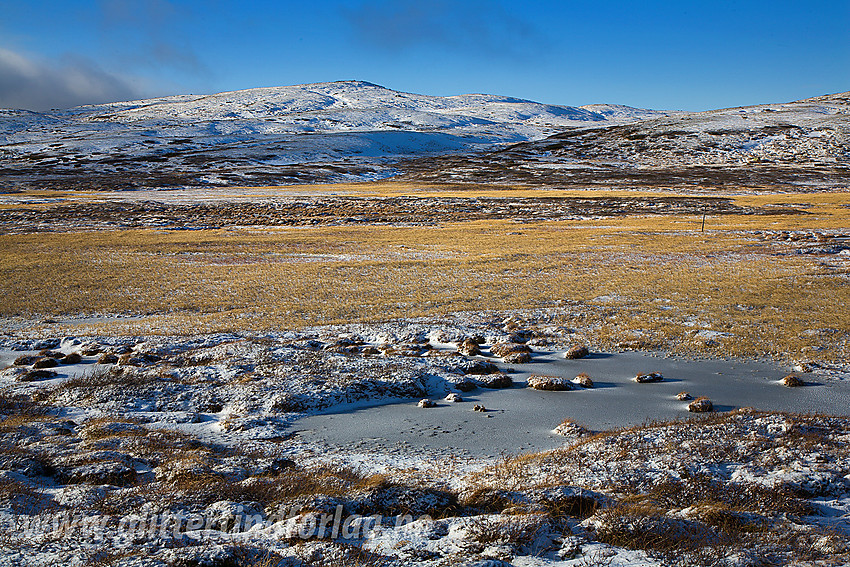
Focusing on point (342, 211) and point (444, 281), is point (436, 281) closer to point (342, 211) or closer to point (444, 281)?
point (444, 281)

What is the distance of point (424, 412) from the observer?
11625mm

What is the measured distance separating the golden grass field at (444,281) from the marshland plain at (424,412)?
0.18 metres

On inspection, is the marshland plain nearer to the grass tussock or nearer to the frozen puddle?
the frozen puddle

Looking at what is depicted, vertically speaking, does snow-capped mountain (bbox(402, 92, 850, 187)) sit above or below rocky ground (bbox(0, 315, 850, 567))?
above

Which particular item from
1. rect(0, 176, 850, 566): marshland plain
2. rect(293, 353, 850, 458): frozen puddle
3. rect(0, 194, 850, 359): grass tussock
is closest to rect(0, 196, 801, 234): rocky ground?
rect(0, 194, 850, 359): grass tussock

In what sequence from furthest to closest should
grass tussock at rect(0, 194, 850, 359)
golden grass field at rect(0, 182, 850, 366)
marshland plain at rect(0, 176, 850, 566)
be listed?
grass tussock at rect(0, 194, 850, 359)
golden grass field at rect(0, 182, 850, 366)
marshland plain at rect(0, 176, 850, 566)

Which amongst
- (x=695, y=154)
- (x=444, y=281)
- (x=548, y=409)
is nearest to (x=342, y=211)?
(x=444, y=281)

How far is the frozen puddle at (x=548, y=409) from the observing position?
1020cm

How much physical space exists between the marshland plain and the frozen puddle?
0.21 feet

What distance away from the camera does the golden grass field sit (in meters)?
18.3

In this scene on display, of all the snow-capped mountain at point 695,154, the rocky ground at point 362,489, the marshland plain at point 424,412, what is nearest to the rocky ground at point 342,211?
the marshland plain at point 424,412

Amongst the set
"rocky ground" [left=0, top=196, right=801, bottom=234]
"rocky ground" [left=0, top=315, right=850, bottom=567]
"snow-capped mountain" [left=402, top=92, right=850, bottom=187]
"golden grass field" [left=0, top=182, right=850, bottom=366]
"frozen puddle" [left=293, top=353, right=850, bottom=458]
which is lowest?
"frozen puddle" [left=293, top=353, right=850, bottom=458]

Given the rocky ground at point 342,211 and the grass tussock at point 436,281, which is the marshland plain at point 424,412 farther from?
the rocky ground at point 342,211

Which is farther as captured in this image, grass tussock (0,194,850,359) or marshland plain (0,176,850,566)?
grass tussock (0,194,850,359)
